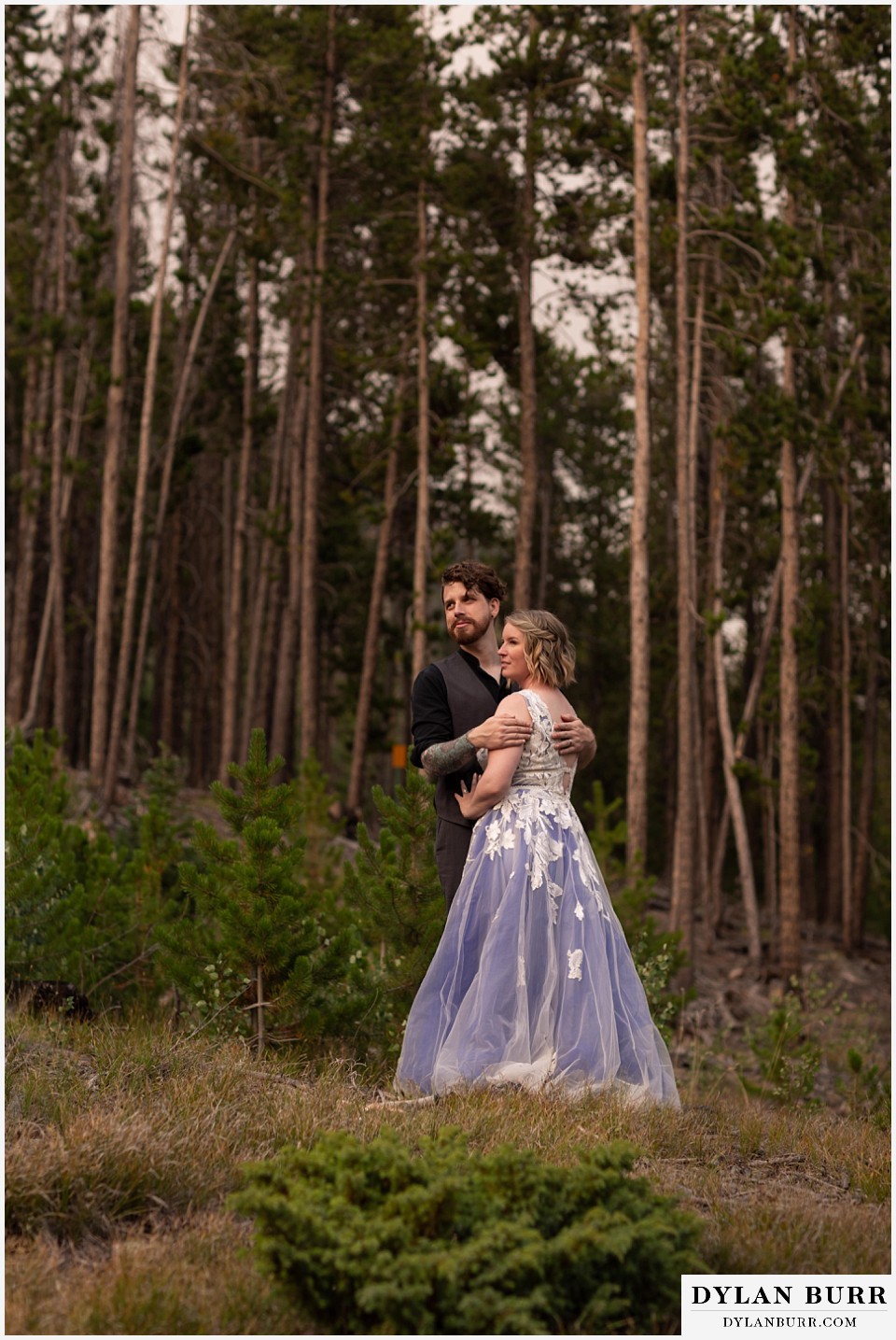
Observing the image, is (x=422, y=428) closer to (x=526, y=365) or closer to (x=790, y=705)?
(x=526, y=365)

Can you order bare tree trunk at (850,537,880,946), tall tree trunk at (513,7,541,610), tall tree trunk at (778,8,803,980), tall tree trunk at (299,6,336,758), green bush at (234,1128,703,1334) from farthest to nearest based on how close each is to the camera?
bare tree trunk at (850,537,880,946) < tall tree trunk at (299,6,336,758) < tall tree trunk at (513,7,541,610) < tall tree trunk at (778,8,803,980) < green bush at (234,1128,703,1334)

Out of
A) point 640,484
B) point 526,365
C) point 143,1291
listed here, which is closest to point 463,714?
point 143,1291

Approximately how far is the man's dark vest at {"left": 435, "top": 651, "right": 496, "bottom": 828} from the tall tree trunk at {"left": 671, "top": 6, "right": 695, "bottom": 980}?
1258 cm

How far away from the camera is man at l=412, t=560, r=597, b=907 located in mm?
5586

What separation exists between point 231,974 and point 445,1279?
141 inches

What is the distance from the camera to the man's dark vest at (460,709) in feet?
19.2

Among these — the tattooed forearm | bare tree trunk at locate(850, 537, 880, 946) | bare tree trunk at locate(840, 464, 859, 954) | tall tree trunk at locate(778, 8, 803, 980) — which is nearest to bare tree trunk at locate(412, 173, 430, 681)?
tall tree trunk at locate(778, 8, 803, 980)

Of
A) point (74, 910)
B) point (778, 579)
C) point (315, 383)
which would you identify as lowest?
point (74, 910)

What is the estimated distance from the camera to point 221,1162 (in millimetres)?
4379

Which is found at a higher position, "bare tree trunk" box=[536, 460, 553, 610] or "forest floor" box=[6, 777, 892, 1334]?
"bare tree trunk" box=[536, 460, 553, 610]

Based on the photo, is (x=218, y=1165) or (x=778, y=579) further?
(x=778, y=579)

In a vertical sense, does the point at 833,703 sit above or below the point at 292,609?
below

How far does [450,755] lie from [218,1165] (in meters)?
1.95

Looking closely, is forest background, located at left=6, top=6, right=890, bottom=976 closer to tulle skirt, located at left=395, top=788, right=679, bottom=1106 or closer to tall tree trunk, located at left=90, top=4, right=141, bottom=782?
tall tree trunk, located at left=90, top=4, right=141, bottom=782
